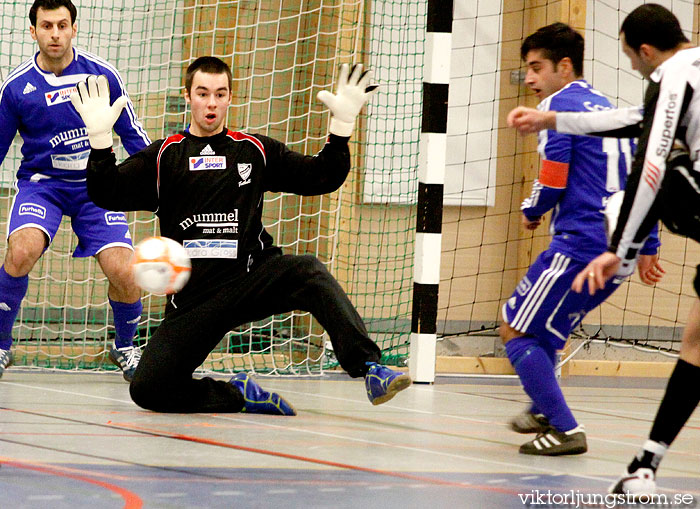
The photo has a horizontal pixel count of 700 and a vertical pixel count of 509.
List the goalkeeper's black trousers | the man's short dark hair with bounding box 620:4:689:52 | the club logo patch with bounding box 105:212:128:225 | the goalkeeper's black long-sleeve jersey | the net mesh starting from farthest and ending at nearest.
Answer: the net mesh, the club logo patch with bounding box 105:212:128:225, the goalkeeper's black long-sleeve jersey, the goalkeeper's black trousers, the man's short dark hair with bounding box 620:4:689:52

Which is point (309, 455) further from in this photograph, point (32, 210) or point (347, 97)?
point (32, 210)

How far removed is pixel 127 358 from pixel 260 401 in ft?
4.67

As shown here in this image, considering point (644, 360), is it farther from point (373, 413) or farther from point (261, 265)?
point (261, 265)

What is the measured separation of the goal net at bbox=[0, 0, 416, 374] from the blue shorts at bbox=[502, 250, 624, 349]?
2928 millimetres

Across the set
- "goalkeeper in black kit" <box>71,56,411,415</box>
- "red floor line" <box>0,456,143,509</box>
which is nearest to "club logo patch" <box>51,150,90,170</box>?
"goalkeeper in black kit" <box>71,56,411,415</box>

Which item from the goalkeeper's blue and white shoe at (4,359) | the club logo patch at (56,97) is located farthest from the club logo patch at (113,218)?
the goalkeeper's blue and white shoe at (4,359)

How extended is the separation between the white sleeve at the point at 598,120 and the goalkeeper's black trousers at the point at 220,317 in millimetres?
1447

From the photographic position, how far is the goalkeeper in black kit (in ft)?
14.1

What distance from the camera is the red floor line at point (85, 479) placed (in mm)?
2713

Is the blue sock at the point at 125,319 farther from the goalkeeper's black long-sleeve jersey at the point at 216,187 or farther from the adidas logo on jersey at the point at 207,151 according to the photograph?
Answer: the adidas logo on jersey at the point at 207,151

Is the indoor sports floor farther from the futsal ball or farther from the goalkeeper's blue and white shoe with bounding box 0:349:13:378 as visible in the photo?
the futsal ball

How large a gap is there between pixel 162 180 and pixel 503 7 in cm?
395

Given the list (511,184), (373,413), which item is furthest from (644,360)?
(373,413)

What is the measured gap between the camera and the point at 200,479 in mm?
3055
